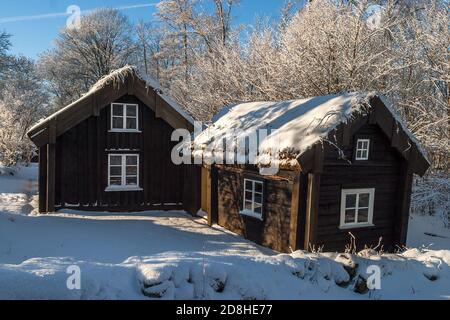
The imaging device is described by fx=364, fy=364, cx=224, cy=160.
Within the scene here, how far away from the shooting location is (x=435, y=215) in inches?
640

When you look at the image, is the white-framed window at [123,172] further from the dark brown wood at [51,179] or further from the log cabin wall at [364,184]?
the log cabin wall at [364,184]

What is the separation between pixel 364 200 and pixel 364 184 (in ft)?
1.80

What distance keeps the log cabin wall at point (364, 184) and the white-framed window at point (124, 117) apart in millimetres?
8323

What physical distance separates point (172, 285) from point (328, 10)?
56.6 feet

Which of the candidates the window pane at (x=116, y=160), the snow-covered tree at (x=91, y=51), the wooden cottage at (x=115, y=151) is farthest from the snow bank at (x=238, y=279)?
the snow-covered tree at (x=91, y=51)

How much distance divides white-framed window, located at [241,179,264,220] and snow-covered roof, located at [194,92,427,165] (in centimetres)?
132

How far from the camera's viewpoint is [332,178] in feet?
33.1

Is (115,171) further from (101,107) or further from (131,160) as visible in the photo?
(101,107)

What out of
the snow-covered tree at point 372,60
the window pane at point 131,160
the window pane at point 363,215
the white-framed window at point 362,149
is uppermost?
the snow-covered tree at point 372,60

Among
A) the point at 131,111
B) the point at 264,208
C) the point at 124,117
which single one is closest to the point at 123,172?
the point at 124,117

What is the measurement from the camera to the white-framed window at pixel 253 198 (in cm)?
1136

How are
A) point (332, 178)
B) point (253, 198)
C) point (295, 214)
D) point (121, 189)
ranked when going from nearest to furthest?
point (295, 214) < point (332, 178) < point (253, 198) < point (121, 189)

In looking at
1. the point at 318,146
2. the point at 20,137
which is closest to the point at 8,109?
the point at 20,137

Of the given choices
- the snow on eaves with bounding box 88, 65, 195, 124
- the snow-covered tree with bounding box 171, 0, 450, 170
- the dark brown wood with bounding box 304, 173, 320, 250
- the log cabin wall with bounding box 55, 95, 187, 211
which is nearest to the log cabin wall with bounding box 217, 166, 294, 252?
the dark brown wood with bounding box 304, 173, 320, 250
